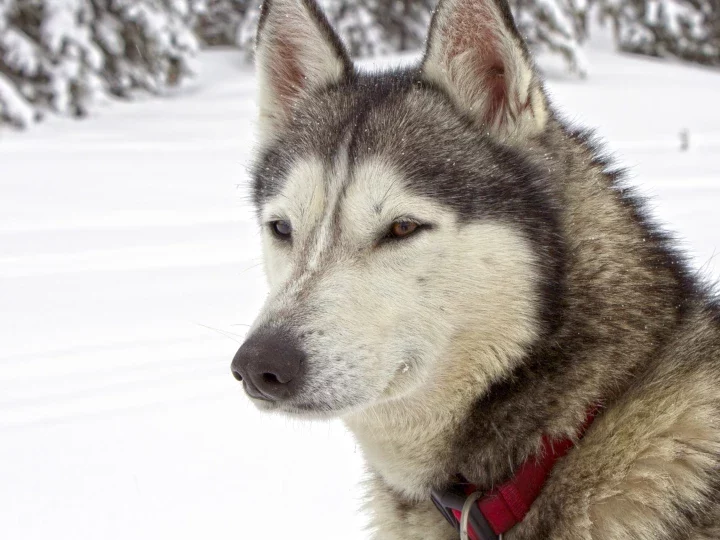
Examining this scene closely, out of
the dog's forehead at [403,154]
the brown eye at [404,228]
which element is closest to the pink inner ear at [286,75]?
the dog's forehead at [403,154]

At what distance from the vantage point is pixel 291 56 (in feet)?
8.91

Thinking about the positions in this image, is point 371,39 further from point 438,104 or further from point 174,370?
point 438,104

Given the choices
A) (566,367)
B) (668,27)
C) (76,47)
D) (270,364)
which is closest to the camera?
(270,364)

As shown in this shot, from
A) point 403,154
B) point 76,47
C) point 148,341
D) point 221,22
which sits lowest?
point 221,22

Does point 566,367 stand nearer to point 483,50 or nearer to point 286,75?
point 483,50

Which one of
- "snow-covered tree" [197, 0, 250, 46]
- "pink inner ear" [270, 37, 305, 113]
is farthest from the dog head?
"snow-covered tree" [197, 0, 250, 46]

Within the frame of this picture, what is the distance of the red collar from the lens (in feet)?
6.57

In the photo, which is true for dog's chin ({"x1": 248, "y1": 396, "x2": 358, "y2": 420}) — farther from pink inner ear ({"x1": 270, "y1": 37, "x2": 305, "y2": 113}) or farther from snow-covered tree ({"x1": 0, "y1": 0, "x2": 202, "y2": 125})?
snow-covered tree ({"x1": 0, "y1": 0, "x2": 202, "y2": 125})

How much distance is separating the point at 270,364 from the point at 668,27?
22.5m

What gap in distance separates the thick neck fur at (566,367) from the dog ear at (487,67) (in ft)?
0.33

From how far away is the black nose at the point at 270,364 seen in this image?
1.98 meters

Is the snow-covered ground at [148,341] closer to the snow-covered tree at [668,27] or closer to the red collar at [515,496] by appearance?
the red collar at [515,496]

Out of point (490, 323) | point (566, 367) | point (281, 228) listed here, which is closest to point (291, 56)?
point (281, 228)

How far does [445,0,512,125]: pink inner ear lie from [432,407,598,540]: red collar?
35.3 inches
